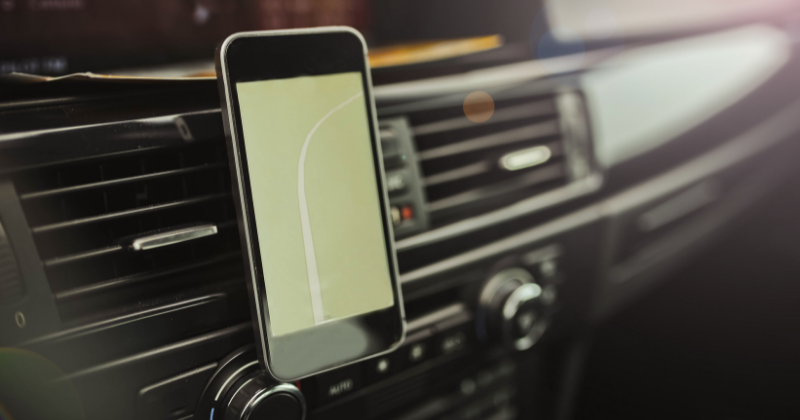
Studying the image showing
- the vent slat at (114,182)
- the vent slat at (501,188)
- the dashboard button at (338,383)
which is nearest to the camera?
the vent slat at (114,182)

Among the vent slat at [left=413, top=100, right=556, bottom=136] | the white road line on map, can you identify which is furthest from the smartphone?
the vent slat at [left=413, top=100, right=556, bottom=136]

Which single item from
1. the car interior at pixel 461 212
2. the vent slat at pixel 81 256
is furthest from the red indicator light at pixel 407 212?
the vent slat at pixel 81 256

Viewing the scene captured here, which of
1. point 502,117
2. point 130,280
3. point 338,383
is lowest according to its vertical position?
point 338,383

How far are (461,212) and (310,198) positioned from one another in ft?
0.78

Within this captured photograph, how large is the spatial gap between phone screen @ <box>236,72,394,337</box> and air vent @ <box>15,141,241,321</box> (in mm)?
56

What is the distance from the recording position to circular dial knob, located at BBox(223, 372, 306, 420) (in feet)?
1.34

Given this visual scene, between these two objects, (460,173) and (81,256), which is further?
(460,173)

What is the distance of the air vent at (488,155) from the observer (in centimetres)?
58

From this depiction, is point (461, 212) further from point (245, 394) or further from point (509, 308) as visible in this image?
point (245, 394)

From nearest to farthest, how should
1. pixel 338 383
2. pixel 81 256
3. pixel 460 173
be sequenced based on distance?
pixel 81 256 → pixel 338 383 → pixel 460 173

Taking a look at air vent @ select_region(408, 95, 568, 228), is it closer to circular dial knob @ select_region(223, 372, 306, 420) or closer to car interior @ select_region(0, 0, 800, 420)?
car interior @ select_region(0, 0, 800, 420)

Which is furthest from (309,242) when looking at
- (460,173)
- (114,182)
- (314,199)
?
(460,173)

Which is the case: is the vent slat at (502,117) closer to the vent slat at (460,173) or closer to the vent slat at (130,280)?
the vent slat at (460,173)

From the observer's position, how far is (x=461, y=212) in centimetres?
61
